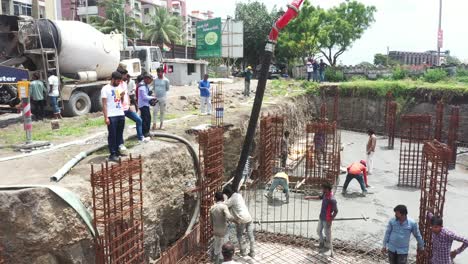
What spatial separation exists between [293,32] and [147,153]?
25.8 meters

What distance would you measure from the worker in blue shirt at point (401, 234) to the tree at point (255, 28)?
34110 mm

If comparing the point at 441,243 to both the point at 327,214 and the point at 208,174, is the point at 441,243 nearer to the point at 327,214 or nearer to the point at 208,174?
the point at 327,214

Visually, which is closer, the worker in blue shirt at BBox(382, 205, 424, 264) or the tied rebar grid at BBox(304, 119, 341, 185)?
the worker in blue shirt at BBox(382, 205, 424, 264)

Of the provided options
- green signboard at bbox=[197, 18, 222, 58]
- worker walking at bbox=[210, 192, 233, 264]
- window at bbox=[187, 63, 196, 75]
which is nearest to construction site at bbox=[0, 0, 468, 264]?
Answer: worker walking at bbox=[210, 192, 233, 264]

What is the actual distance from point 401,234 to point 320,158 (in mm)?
6640

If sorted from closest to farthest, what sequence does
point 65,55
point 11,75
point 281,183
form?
point 281,183
point 11,75
point 65,55

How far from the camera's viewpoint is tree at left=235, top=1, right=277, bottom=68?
39938mm

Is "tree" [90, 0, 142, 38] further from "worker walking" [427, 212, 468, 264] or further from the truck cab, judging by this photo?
"worker walking" [427, 212, 468, 264]

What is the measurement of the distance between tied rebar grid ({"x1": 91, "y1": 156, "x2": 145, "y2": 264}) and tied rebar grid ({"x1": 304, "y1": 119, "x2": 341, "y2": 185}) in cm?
718

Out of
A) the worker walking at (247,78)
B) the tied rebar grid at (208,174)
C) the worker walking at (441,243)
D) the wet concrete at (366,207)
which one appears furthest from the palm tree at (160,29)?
the worker walking at (441,243)

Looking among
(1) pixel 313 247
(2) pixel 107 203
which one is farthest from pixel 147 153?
(1) pixel 313 247

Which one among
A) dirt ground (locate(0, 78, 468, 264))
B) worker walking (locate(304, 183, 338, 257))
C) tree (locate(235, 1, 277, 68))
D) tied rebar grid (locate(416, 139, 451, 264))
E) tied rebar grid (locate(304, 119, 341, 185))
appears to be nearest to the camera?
tied rebar grid (locate(416, 139, 451, 264))

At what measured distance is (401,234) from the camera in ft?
21.1

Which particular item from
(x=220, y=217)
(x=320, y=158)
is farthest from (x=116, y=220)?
(x=320, y=158)
